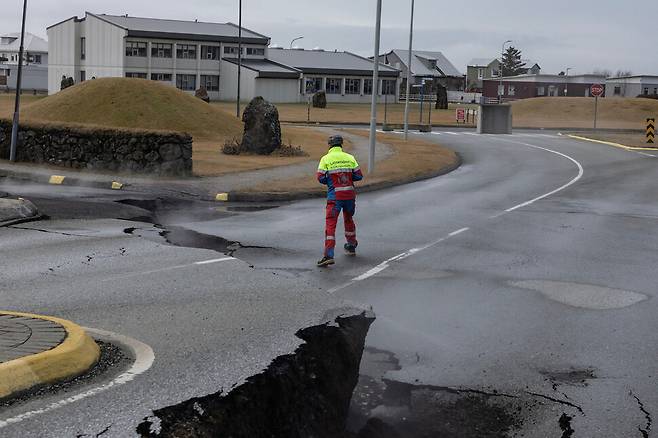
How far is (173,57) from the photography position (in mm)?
83562

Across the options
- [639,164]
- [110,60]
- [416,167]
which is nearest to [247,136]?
[416,167]

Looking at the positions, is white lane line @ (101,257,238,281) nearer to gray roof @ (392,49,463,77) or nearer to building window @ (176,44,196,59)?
building window @ (176,44,196,59)

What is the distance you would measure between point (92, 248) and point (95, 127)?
11984mm

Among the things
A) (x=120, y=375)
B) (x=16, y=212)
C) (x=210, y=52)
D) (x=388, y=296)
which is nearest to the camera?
(x=120, y=375)

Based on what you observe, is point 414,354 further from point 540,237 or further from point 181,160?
Answer: point 181,160

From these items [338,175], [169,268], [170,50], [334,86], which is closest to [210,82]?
[170,50]

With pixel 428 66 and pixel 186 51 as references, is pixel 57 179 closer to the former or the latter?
pixel 186 51

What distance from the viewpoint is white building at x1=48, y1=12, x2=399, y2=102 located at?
3184 inches

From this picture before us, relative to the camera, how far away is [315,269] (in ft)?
36.9

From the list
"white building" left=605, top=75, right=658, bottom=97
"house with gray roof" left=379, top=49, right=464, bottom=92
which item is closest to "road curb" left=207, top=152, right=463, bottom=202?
"house with gray roof" left=379, top=49, right=464, bottom=92

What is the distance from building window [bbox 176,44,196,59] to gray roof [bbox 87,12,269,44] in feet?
4.15

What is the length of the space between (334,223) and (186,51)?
76249mm

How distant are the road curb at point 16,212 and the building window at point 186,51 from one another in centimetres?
7096

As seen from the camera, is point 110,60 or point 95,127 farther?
point 110,60
